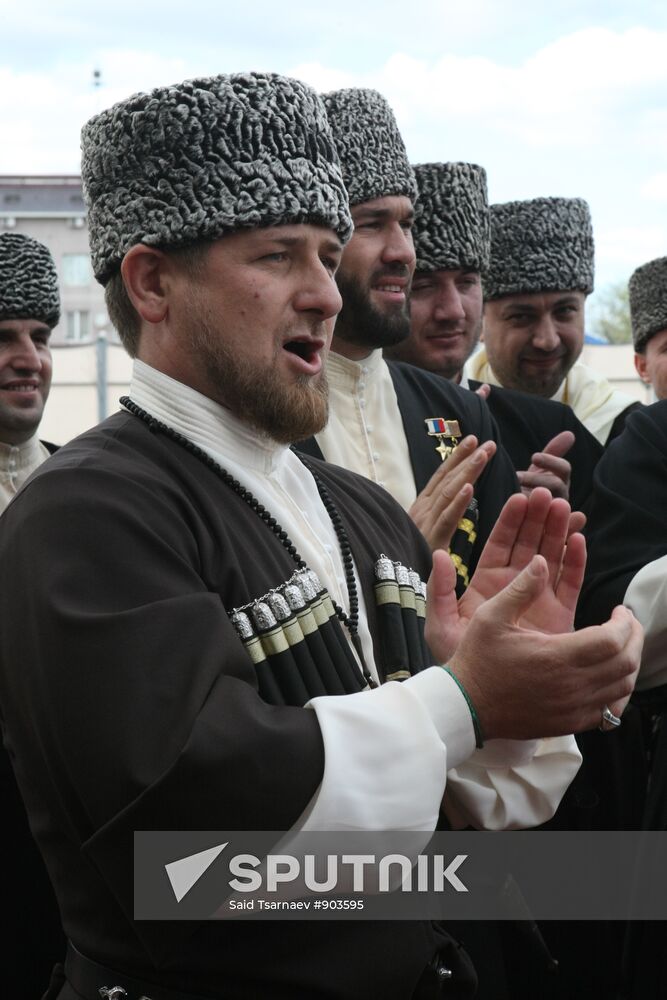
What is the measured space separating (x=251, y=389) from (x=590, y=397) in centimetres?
355

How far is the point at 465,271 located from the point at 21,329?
1.63m

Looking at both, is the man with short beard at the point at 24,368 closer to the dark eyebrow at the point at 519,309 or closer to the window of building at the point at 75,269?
the dark eyebrow at the point at 519,309

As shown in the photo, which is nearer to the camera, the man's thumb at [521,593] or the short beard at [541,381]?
the man's thumb at [521,593]

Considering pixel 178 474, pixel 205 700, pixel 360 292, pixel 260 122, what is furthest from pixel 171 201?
pixel 360 292

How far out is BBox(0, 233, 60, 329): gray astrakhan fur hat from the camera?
484 cm

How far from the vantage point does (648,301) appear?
16.1ft

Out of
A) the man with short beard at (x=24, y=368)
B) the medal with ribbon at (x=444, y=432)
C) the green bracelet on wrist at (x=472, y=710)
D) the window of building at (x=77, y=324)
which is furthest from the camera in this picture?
the window of building at (x=77, y=324)

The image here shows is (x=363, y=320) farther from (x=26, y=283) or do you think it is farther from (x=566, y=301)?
(x=566, y=301)

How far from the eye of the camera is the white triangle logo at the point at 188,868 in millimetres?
1998

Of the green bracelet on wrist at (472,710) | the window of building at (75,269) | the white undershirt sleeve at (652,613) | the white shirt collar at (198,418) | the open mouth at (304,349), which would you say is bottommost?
the window of building at (75,269)

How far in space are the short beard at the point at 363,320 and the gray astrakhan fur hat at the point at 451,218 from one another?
73 centimetres

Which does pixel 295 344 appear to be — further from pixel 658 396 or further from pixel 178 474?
pixel 658 396

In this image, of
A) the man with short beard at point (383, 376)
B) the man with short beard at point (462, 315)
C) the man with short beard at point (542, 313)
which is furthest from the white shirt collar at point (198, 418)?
the man with short beard at point (542, 313)

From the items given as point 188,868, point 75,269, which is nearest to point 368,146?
point 188,868
